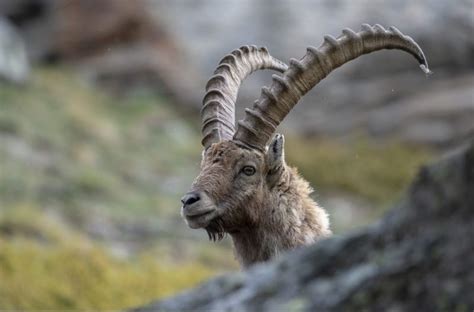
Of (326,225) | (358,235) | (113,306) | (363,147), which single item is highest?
(363,147)

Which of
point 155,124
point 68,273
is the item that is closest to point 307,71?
point 68,273

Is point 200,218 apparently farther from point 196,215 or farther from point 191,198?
point 191,198

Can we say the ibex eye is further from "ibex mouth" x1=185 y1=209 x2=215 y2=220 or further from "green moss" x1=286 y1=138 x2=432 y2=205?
"green moss" x1=286 y1=138 x2=432 y2=205

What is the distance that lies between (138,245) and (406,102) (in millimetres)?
12891

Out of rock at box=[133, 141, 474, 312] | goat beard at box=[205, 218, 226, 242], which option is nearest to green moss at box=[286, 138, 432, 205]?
goat beard at box=[205, 218, 226, 242]

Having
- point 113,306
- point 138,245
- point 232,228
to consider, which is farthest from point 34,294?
point 232,228

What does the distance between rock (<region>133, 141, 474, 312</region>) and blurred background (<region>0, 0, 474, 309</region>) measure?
40.0 feet

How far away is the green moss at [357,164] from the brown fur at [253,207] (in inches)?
807

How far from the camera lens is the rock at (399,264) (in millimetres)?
4691

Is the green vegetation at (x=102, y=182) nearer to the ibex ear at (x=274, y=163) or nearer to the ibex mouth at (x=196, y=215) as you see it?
the ibex ear at (x=274, y=163)

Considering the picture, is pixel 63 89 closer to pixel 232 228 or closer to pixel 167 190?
pixel 167 190

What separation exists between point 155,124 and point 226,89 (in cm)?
2286

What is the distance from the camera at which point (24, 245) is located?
784 inches

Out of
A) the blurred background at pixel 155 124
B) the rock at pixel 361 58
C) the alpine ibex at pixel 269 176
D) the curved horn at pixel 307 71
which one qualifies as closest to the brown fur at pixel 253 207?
the alpine ibex at pixel 269 176
